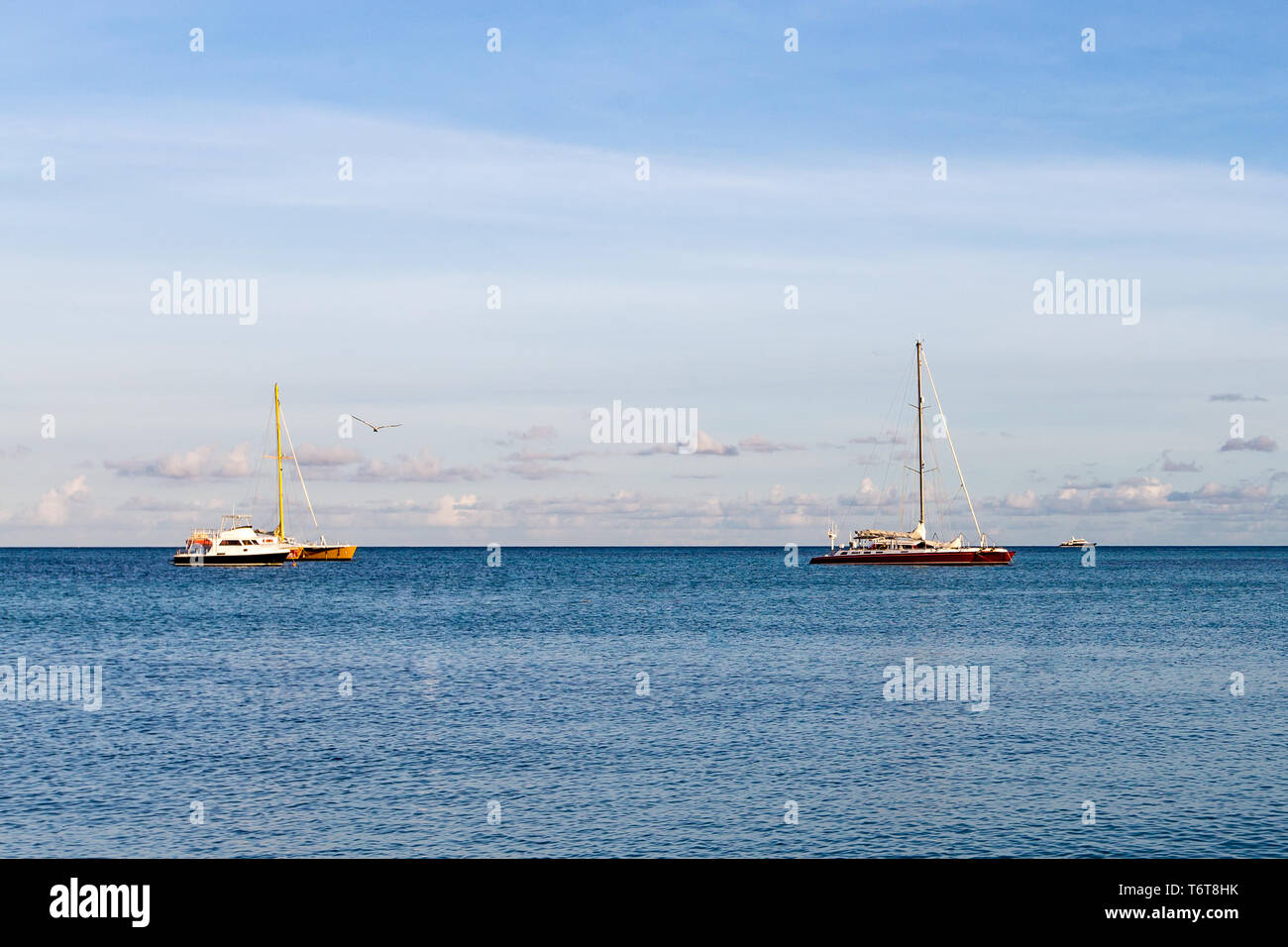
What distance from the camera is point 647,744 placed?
1689 inches

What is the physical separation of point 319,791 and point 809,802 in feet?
47.9

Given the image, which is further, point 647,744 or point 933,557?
point 933,557

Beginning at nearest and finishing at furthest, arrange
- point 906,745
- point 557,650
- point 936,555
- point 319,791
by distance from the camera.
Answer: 1. point 319,791
2. point 906,745
3. point 557,650
4. point 936,555

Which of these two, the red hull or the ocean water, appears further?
the red hull

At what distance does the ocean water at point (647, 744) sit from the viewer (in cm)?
3094

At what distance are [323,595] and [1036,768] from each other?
11455 cm

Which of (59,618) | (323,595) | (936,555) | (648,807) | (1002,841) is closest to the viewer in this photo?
(1002,841)

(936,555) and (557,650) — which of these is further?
(936,555)

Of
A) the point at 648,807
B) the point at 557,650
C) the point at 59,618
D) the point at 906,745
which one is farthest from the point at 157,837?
the point at 59,618

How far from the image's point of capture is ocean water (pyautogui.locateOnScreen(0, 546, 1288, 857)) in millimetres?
30938

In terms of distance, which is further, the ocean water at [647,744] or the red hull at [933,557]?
the red hull at [933,557]
